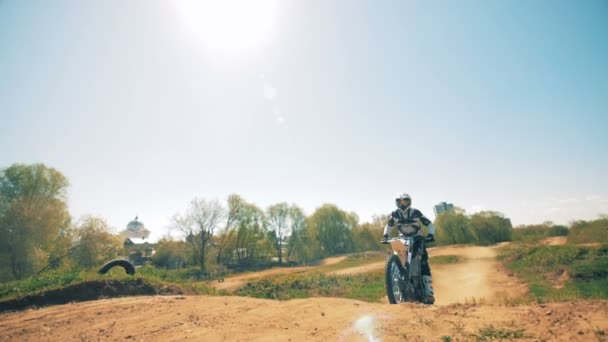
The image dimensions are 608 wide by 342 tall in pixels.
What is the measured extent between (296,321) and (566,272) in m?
15.0

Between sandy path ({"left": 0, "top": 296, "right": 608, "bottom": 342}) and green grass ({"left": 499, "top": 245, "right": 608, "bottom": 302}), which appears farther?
green grass ({"left": 499, "top": 245, "right": 608, "bottom": 302})

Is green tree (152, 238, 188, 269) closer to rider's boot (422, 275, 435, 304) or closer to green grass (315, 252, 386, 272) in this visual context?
green grass (315, 252, 386, 272)

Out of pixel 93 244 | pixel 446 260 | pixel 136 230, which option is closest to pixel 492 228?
pixel 446 260

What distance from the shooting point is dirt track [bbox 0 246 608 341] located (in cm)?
349

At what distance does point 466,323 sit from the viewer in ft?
12.6

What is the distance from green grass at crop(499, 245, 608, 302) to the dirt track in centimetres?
672

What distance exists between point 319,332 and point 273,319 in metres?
1.40

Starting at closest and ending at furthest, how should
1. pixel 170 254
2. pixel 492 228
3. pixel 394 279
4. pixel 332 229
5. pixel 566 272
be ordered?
pixel 394 279 < pixel 566 272 < pixel 492 228 < pixel 170 254 < pixel 332 229

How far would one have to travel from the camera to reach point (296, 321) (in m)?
4.87

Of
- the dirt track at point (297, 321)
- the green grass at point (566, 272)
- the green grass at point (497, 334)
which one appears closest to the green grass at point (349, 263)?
the green grass at point (566, 272)

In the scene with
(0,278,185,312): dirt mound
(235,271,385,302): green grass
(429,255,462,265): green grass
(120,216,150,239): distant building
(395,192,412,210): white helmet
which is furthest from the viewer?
(120,216,150,239): distant building

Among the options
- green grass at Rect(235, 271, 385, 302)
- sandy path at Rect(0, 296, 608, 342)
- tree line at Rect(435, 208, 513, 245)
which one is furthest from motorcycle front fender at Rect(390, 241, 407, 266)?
tree line at Rect(435, 208, 513, 245)

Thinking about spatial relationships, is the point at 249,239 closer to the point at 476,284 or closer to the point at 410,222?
the point at 476,284

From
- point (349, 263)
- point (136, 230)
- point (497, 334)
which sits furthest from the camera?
point (136, 230)
